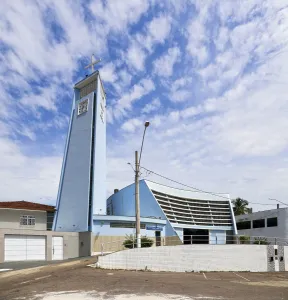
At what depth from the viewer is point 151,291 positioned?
43.0ft

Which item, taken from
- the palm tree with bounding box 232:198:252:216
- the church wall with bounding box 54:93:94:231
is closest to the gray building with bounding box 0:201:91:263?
the church wall with bounding box 54:93:94:231

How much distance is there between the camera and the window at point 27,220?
3312 cm

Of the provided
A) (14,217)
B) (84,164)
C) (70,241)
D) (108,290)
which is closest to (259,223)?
(84,164)

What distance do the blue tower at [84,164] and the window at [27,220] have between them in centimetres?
347

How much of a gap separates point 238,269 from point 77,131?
2129 centimetres

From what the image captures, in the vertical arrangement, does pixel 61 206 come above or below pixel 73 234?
above

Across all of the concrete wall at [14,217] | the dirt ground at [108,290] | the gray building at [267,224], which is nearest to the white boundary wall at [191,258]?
the dirt ground at [108,290]

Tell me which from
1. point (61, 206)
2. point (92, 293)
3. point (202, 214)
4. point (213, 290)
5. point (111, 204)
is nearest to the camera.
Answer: point (92, 293)

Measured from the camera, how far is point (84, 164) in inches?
1486

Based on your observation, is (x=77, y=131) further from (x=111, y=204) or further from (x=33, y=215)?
(x=111, y=204)

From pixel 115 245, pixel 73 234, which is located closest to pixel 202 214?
pixel 115 245

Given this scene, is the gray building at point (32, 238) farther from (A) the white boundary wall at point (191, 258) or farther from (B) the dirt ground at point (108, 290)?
(B) the dirt ground at point (108, 290)

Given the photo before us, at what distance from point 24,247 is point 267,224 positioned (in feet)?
108

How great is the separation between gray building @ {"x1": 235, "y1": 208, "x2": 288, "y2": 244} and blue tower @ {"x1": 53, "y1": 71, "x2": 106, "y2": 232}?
Result: 19.0 meters
